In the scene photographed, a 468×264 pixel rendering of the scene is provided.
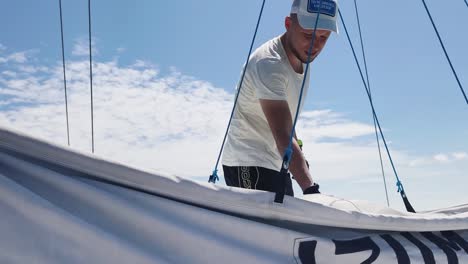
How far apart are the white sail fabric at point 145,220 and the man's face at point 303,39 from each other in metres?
0.92

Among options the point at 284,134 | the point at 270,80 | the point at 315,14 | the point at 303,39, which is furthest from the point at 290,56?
the point at 284,134

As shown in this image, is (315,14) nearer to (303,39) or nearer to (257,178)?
(303,39)

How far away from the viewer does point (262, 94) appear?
190 centimetres

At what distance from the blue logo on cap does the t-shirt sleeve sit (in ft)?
0.96

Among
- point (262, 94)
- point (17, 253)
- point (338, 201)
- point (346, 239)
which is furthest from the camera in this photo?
point (262, 94)

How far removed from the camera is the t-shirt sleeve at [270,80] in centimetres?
187

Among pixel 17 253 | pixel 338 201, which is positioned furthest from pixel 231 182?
pixel 17 253

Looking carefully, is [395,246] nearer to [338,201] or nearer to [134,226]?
[338,201]

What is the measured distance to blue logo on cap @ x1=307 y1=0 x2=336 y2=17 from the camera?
2.05 meters

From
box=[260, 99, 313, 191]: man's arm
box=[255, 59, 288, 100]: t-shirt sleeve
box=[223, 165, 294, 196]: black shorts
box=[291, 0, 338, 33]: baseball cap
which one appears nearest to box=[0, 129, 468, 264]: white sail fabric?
box=[260, 99, 313, 191]: man's arm

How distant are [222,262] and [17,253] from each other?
1.56 feet

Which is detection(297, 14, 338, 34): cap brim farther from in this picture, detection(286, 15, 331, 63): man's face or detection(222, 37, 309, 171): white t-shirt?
detection(222, 37, 309, 171): white t-shirt

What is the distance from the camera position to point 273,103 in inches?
73.0

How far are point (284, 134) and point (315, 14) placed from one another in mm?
587
